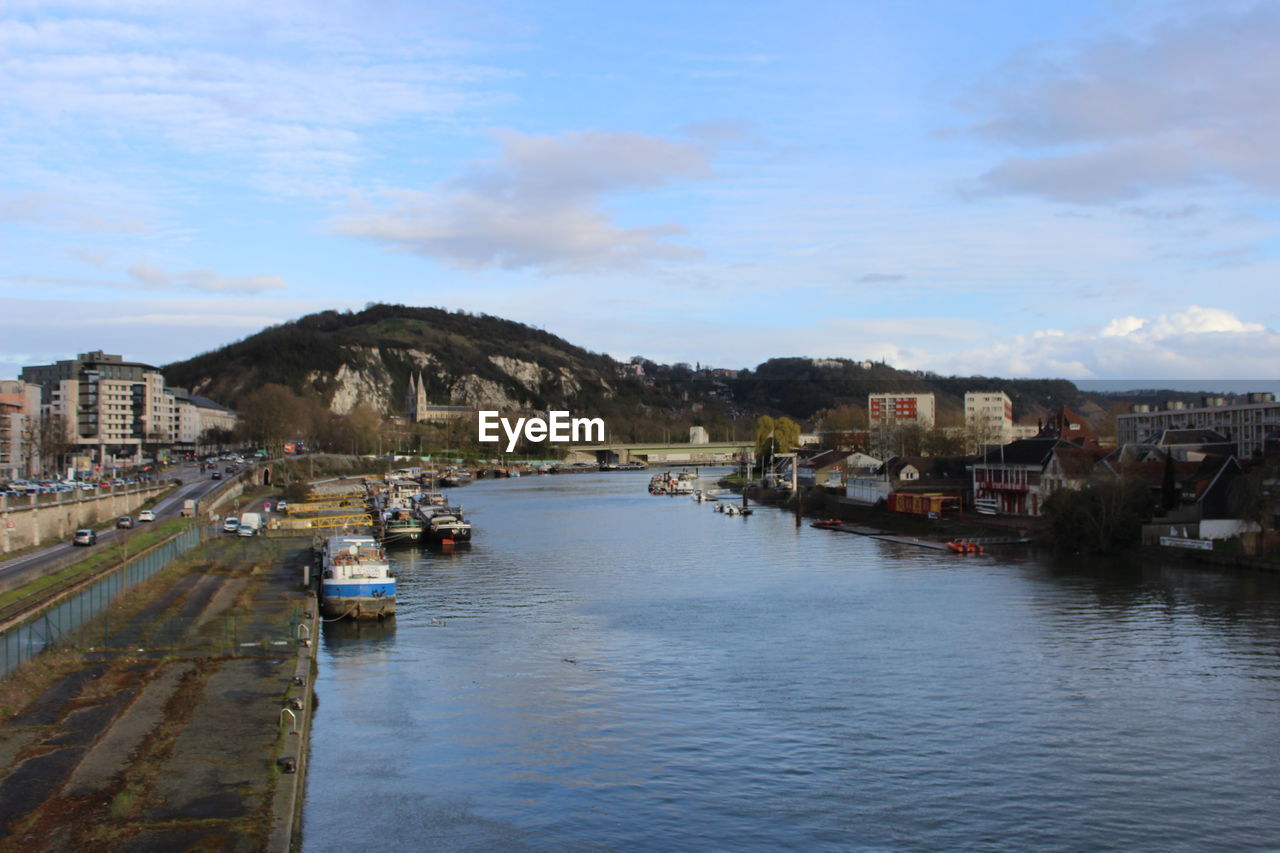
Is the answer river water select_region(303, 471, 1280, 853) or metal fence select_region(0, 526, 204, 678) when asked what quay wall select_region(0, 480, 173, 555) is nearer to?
metal fence select_region(0, 526, 204, 678)

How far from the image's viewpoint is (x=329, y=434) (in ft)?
504

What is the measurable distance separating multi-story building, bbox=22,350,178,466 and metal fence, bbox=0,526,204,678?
93439 millimetres

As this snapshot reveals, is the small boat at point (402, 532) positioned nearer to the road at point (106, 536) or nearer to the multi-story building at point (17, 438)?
the road at point (106, 536)

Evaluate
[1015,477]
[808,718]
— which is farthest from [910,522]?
[808,718]

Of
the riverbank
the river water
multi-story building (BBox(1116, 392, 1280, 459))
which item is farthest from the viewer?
multi-story building (BBox(1116, 392, 1280, 459))

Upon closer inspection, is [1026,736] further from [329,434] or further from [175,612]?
[329,434]

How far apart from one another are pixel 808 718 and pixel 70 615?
58.7ft

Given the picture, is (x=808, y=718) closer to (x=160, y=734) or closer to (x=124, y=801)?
(x=160, y=734)

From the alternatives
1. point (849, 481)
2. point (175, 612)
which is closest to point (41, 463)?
point (849, 481)

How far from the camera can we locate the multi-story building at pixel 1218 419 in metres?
108

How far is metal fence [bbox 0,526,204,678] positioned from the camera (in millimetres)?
22453

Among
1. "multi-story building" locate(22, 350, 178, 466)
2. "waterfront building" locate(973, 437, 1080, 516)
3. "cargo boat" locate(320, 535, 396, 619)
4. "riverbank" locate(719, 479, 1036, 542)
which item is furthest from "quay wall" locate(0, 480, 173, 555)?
"multi-story building" locate(22, 350, 178, 466)

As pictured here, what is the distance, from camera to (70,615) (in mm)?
26812

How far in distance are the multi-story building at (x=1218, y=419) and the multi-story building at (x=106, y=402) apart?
368ft
